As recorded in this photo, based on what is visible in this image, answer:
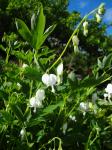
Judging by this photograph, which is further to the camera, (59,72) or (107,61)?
(107,61)

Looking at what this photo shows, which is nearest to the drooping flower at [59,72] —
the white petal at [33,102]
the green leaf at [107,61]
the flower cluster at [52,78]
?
the flower cluster at [52,78]

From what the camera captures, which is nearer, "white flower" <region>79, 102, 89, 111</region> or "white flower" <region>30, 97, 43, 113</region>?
"white flower" <region>30, 97, 43, 113</region>

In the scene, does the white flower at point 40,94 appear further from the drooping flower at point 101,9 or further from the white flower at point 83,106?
the drooping flower at point 101,9

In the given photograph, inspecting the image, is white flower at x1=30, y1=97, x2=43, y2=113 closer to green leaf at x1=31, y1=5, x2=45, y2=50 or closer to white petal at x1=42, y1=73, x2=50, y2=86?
white petal at x1=42, y1=73, x2=50, y2=86

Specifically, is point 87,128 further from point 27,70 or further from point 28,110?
point 27,70

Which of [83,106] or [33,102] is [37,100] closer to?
[33,102]

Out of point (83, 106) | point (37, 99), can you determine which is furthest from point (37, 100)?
point (83, 106)

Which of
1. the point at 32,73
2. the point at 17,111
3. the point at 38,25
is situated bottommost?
the point at 17,111

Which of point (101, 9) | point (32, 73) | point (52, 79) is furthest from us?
point (101, 9)

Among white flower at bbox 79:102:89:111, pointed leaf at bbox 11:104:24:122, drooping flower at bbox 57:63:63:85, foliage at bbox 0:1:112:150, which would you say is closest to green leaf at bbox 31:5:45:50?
foliage at bbox 0:1:112:150
